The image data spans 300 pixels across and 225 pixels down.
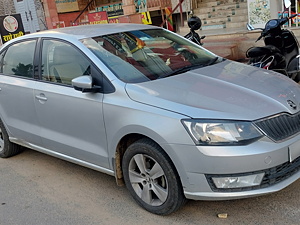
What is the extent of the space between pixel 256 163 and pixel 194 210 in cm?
85

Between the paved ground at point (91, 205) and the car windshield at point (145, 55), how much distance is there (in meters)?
1.25

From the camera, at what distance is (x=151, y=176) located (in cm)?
307

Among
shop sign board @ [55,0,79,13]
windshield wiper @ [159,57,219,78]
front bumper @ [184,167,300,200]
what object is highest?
shop sign board @ [55,0,79,13]

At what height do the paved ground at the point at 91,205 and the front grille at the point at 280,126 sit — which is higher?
the front grille at the point at 280,126

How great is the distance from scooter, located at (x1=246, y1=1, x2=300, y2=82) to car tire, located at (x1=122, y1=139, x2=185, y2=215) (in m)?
2.56

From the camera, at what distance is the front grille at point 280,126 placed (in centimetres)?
267

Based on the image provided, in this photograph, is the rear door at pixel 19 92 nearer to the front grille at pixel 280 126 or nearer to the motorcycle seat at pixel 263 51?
the front grille at pixel 280 126

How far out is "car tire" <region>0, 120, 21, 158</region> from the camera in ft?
15.4

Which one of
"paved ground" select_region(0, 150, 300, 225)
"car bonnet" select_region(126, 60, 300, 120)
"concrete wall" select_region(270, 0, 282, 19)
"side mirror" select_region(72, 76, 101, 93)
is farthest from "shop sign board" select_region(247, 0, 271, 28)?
"side mirror" select_region(72, 76, 101, 93)

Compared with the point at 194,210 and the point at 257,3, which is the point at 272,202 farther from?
the point at 257,3

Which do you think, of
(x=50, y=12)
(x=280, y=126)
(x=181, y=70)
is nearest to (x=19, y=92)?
(x=181, y=70)

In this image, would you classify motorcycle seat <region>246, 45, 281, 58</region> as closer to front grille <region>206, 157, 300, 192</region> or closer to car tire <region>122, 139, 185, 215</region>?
front grille <region>206, 157, 300, 192</region>

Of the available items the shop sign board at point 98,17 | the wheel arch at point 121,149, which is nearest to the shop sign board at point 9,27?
→ the shop sign board at point 98,17

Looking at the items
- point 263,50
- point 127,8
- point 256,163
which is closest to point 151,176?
point 256,163
